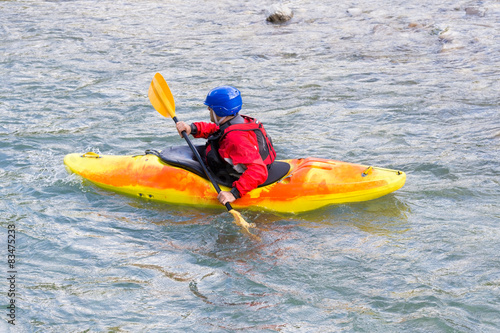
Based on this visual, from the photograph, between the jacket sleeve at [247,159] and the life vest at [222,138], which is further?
the life vest at [222,138]

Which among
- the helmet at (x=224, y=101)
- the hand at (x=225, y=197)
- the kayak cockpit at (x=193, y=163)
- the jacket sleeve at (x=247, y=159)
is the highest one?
the helmet at (x=224, y=101)

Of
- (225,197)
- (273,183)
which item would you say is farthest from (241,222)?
(273,183)

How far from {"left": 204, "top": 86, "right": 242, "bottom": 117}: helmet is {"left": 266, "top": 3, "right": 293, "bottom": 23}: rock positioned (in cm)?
820

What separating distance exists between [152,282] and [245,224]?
107cm

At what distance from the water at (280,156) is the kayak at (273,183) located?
4.5 inches

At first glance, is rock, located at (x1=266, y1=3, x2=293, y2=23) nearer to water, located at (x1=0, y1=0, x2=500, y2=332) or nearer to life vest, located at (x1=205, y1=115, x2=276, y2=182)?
water, located at (x1=0, y1=0, x2=500, y2=332)

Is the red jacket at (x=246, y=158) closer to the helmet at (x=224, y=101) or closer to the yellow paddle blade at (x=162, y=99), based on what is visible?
the helmet at (x=224, y=101)

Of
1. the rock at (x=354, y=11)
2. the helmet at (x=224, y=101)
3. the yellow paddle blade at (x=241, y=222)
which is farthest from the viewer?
the rock at (x=354, y=11)

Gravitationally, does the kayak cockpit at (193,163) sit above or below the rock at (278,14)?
below

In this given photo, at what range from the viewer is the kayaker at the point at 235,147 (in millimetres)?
4797

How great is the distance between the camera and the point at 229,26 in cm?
1252

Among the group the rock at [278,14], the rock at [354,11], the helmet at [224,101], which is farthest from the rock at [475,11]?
the helmet at [224,101]

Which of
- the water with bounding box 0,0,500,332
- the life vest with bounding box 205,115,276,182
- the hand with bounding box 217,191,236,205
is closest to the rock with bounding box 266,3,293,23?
the water with bounding box 0,0,500,332

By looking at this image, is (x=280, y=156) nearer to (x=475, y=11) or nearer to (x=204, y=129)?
(x=204, y=129)
